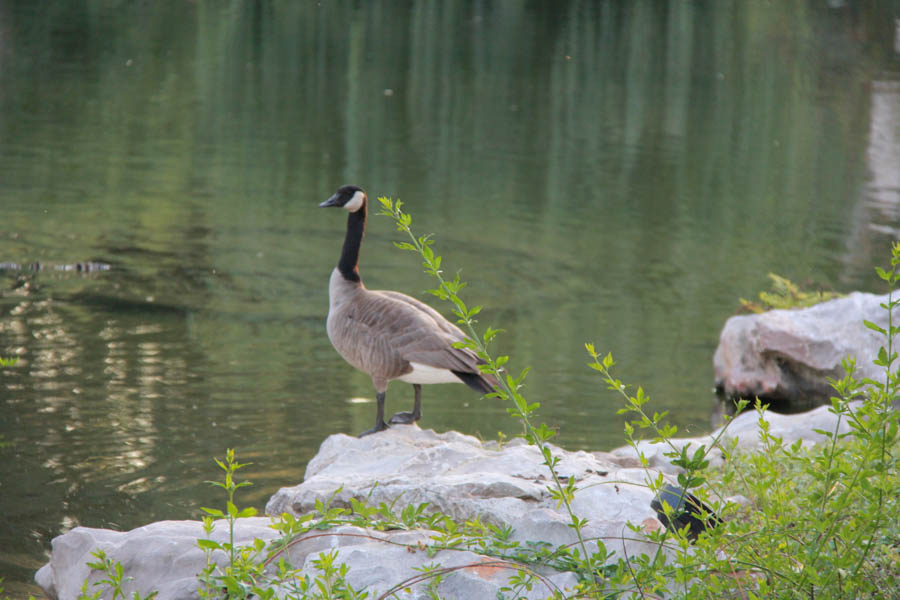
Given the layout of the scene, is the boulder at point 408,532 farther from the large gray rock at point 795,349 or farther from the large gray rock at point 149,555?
the large gray rock at point 795,349

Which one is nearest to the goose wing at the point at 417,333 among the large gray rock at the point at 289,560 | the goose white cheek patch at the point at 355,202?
the goose white cheek patch at the point at 355,202

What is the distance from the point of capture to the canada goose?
6.77m

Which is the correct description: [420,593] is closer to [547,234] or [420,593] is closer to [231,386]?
[231,386]

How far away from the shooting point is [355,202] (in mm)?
8016

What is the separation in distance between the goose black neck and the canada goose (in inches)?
1.0

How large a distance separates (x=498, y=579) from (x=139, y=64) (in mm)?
29433

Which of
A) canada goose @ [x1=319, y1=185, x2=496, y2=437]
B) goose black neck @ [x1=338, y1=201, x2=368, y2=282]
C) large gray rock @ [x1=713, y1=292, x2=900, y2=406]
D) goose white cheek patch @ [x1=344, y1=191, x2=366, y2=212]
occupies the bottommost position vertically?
large gray rock @ [x1=713, y1=292, x2=900, y2=406]

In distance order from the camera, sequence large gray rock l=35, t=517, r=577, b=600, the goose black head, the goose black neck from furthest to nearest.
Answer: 1. the goose black head
2. the goose black neck
3. large gray rock l=35, t=517, r=577, b=600

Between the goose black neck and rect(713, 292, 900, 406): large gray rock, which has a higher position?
the goose black neck

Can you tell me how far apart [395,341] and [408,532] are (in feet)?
8.63

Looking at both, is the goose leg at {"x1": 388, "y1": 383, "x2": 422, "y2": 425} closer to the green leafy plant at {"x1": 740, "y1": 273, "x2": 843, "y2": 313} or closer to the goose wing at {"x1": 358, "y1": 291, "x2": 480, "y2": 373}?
the goose wing at {"x1": 358, "y1": 291, "x2": 480, "y2": 373}

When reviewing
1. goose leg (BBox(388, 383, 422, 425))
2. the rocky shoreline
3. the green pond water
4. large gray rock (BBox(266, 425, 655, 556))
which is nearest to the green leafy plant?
the green pond water

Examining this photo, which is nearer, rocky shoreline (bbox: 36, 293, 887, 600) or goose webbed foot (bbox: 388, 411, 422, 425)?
rocky shoreline (bbox: 36, 293, 887, 600)

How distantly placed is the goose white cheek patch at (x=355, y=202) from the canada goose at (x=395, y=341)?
610mm
